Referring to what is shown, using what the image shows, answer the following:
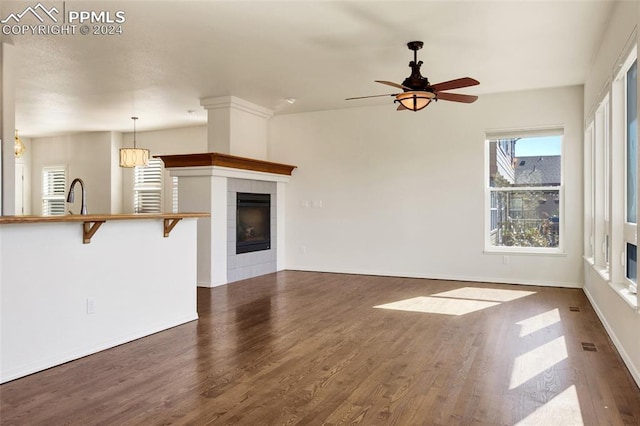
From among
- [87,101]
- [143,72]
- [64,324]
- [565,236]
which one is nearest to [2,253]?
[64,324]

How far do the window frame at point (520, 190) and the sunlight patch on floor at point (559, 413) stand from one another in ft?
13.9

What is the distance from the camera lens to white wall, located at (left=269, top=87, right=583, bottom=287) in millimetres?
6414

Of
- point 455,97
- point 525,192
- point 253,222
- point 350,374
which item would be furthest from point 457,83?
point 253,222

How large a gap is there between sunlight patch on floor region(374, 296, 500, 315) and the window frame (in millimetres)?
1696

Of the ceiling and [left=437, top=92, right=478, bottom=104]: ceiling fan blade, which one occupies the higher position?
the ceiling


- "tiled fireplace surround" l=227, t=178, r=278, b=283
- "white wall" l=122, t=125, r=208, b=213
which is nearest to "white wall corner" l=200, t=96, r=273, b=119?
"tiled fireplace surround" l=227, t=178, r=278, b=283

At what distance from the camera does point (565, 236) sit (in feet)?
A: 20.8

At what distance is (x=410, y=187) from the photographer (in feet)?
23.7

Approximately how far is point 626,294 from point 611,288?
52 cm

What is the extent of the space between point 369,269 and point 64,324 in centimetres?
508

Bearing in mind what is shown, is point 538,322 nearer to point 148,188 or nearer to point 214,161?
point 214,161

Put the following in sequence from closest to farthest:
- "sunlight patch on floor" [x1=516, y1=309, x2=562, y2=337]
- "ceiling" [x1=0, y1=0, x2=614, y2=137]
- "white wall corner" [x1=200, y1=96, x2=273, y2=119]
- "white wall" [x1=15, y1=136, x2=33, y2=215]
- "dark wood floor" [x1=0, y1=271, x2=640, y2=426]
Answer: "dark wood floor" [x1=0, y1=271, x2=640, y2=426], "ceiling" [x1=0, y1=0, x2=614, y2=137], "sunlight patch on floor" [x1=516, y1=309, x2=562, y2=337], "white wall corner" [x1=200, y1=96, x2=273, y2=119], "white wall" [x1=15, y1=136, x2=33, y2=215]

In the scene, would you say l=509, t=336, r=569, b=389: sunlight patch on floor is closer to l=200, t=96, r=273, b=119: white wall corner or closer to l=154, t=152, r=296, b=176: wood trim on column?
l=154, t=152, r=296, b=176: wood trim on column

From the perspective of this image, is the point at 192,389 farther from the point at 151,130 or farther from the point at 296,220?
the point at 151,130
